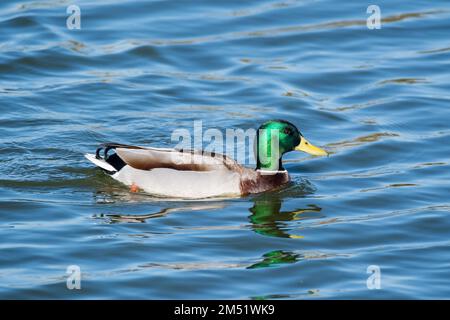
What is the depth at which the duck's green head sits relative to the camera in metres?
13.4

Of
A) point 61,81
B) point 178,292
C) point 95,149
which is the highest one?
point 61,81

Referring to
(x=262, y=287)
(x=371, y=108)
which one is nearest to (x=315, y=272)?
(x=262, y=287)

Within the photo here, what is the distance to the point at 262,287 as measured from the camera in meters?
10.2

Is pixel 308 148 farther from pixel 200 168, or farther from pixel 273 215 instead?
pixel 200 168

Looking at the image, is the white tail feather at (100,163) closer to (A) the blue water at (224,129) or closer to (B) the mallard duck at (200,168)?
(B) the mallard duck at (200,168)

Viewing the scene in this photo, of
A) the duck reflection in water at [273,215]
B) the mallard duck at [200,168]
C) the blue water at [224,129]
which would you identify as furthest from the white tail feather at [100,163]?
the duck reflection in water at [273,215]

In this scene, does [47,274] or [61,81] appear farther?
[61,81]

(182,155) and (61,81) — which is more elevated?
(61,81)

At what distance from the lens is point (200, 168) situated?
12984 mm

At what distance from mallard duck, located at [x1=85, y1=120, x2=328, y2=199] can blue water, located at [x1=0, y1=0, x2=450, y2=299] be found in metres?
0.22

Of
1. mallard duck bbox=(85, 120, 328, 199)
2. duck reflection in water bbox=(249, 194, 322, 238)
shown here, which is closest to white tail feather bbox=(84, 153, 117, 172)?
mallard duck bbox=(85, 120, 328, 199)

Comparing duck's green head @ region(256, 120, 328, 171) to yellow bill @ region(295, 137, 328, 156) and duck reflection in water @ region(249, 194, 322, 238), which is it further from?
duck reflection in water @ region(249, 194, 322, 238)

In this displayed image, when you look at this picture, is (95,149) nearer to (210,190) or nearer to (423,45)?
(210,190)

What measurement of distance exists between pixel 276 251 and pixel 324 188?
7.26ft
